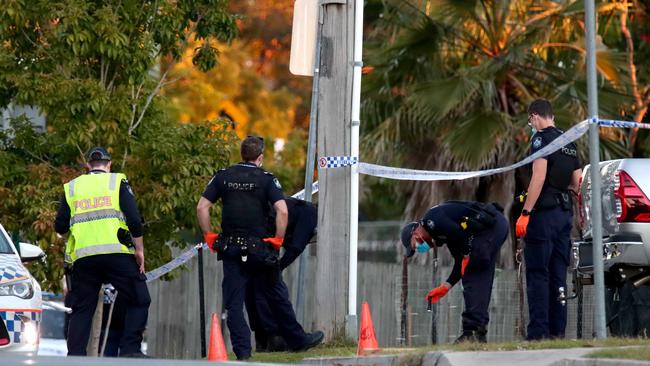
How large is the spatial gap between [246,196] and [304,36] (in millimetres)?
1690

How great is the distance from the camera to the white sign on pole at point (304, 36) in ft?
41.7

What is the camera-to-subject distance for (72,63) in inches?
601

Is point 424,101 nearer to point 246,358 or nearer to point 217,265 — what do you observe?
point 217,265

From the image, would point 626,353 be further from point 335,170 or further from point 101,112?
point 101,112

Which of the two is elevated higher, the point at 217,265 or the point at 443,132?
the point at 443,132

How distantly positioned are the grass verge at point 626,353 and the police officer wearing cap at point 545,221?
2.11 meters

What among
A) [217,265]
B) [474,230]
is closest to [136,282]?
[474,230]

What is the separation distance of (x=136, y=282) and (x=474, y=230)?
258cm

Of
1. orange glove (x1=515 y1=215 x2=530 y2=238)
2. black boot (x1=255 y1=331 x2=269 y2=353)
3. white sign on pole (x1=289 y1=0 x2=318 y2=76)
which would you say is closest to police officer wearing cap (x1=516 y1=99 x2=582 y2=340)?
orange glove (x1=515 y1=215 x2=530 y2=238)

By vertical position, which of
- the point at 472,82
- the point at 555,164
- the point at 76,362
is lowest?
the point at 76,362

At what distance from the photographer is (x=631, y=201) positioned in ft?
39.1

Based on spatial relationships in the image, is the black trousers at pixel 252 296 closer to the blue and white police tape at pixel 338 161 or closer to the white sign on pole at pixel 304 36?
the blue and white police tape at pixel 338 161

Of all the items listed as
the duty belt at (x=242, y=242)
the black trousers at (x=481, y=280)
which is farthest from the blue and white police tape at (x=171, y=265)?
the black trousers at (x=481, y=280)

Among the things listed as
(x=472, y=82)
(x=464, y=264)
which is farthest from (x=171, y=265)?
(x=472, y=82)
